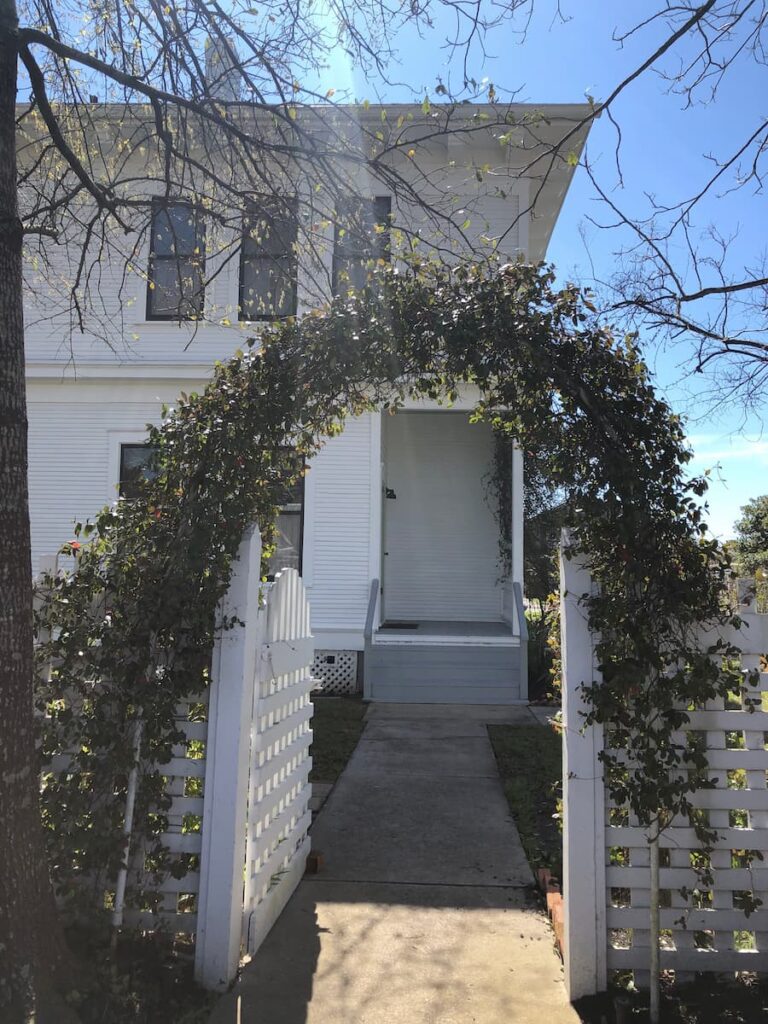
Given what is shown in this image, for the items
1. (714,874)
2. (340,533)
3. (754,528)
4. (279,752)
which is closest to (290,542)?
(340,533)

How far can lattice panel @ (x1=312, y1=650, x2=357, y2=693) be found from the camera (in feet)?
31.2

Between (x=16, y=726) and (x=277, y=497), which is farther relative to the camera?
(x=277, y=497)

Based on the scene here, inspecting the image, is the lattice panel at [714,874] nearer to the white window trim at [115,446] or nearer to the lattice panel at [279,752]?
the lattice panel at [279,752]

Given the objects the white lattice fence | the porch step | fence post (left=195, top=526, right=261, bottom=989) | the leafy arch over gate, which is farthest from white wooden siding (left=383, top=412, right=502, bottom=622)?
fence post (left=195, top=526, right=261, bottom=989)

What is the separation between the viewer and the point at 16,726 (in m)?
2.47

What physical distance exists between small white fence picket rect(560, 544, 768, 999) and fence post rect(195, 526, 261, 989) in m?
1.28

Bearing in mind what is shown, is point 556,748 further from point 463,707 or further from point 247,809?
point 247,809

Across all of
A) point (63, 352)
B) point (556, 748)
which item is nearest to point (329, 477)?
point (63, 352)

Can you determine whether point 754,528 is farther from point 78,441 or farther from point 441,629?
point 78,441

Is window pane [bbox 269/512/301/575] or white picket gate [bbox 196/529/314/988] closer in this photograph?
white picket gate [bbox 196/529/314/988]

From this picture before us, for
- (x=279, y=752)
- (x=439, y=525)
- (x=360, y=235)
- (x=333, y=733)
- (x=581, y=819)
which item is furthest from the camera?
(x=439, y=525)

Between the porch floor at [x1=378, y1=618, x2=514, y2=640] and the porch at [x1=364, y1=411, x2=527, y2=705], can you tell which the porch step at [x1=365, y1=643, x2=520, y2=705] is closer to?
the porch floor at [x1=378, y1=618, x2=514, y2=640]

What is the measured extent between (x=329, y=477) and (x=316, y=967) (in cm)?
711

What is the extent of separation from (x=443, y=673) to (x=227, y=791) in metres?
6.31
